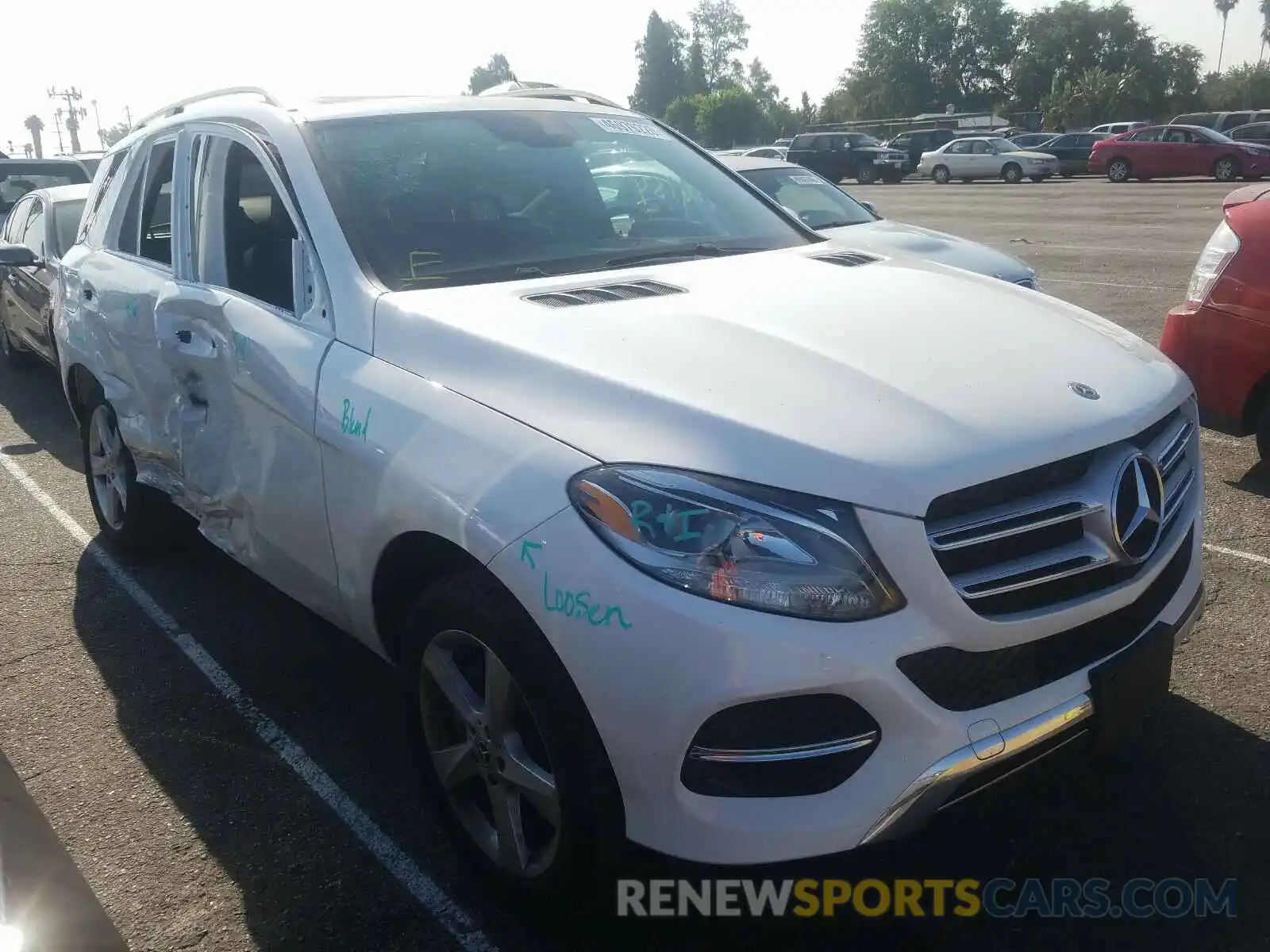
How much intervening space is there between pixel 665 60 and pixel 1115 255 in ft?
364

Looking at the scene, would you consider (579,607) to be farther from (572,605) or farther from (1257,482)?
(1257,482)

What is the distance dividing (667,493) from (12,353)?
9492 mm

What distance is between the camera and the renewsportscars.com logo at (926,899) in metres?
2.65

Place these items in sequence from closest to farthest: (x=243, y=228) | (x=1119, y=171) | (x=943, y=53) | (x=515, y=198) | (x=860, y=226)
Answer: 1. (x=515, y=198)
2. (x=243, y=228)
3. (x=860, y=226)
4. (x=1119, y=171)
5. (x=943, y=53)

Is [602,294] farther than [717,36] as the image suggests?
No

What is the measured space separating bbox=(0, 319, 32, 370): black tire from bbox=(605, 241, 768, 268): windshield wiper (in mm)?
7854

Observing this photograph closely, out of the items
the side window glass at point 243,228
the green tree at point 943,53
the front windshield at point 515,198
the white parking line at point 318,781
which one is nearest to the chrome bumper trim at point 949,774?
the white parking line at point 318,781

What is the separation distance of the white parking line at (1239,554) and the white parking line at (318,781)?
336 cm

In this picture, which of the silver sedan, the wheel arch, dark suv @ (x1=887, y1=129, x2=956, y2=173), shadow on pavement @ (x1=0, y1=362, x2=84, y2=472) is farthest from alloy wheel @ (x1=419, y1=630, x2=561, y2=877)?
dark suv @ (x1=887, y1=129, x2=956, y2=173)

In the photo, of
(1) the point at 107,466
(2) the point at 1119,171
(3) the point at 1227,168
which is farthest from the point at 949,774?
(2) the point at 1119,171

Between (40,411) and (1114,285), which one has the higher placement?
(1114,285)

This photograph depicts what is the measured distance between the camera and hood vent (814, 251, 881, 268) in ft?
11.5

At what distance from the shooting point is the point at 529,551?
2.27m

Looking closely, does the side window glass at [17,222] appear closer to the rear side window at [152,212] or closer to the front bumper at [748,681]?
the rear side window at [152,212]
